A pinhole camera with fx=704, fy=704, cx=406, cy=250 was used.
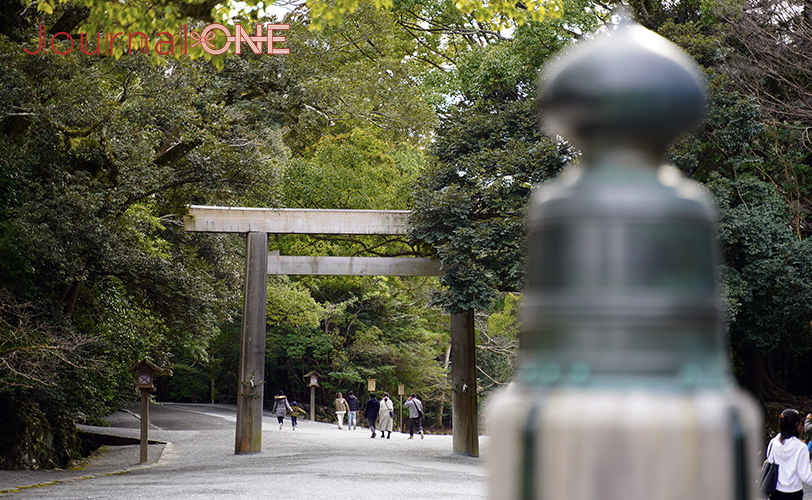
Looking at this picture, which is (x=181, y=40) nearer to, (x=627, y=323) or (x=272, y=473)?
(x=272, y=473)

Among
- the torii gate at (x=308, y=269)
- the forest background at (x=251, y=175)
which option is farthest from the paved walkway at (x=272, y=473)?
the forest background at (x=251, y=175)

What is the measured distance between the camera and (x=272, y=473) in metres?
10.3

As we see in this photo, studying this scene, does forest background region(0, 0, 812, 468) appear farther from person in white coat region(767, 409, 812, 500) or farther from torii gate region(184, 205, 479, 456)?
person in white coat region(767, 409, 812, 500)

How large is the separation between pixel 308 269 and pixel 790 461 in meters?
10.5

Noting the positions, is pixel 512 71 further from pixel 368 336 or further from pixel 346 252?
pixel 368 336

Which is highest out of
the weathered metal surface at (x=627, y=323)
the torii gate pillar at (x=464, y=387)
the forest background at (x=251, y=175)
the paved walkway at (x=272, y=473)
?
the forest background at (x=251, y=175)

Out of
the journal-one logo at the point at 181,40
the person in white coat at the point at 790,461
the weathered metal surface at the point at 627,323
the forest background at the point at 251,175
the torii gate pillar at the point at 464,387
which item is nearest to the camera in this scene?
the weathered metal surface at the point at 627,323

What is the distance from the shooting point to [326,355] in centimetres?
2648

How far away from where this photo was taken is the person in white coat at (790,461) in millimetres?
4824

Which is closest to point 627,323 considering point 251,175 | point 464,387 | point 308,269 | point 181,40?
point 181,40

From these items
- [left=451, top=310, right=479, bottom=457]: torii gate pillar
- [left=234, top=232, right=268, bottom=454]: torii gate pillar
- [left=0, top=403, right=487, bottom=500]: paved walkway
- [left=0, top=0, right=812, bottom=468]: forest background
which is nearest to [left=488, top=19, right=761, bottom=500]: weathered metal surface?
[left=0, top=0, right=812, bottom=468]: forest background

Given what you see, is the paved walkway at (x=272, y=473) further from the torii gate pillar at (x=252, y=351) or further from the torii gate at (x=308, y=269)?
the torii gate at (x=308, y=269)

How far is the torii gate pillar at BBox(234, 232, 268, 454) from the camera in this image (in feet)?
42.7

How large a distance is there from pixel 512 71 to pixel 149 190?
6.44 meters
